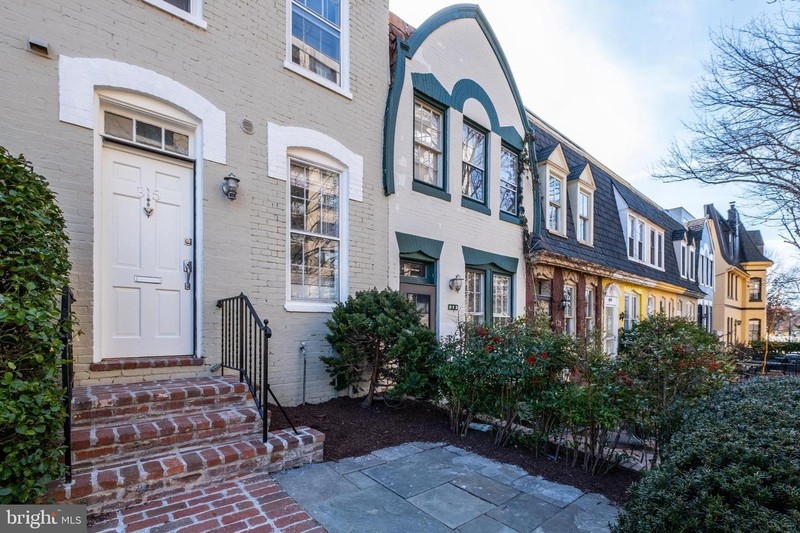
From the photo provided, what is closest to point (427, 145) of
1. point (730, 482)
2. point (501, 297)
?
point (501, 297)

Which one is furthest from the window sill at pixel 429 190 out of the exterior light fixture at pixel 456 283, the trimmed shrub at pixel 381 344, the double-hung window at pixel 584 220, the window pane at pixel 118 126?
the double-hung window at pixel 584 220

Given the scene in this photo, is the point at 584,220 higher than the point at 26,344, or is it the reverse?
the point at 584,220

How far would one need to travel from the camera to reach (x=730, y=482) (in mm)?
1905

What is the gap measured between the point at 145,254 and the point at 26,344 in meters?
2.06

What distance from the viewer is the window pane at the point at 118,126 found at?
167 inches

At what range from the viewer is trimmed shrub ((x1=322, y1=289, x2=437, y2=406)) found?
515 cm

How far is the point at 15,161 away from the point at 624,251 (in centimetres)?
1482

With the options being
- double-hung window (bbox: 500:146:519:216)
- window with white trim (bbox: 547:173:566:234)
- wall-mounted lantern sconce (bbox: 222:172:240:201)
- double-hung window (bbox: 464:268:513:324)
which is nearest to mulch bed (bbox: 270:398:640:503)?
wall-mounted lantern sconce (bbox: 222:172:240:201)

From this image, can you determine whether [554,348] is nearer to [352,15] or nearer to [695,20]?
[352,15]

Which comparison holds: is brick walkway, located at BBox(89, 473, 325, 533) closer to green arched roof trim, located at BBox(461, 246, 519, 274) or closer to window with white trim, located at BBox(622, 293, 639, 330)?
green arched roof trim, located at BBox(461, 246, 519, 274)

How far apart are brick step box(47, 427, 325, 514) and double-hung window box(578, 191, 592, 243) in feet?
33.2

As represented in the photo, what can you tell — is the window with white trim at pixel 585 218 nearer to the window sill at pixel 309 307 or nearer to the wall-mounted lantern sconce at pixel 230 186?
the window sill at pixel 309 307

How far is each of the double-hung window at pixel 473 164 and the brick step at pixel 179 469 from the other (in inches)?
229

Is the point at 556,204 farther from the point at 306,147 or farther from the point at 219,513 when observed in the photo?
the point at 219,513
